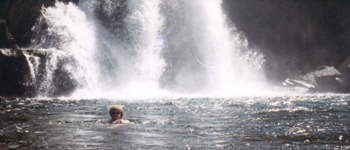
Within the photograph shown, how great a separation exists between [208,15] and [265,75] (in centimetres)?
769

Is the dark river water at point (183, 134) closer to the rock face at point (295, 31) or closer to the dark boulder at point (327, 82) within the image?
the dark boulder at point (327, 82)

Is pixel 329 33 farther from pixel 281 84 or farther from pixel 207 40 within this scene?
pixel 207 40

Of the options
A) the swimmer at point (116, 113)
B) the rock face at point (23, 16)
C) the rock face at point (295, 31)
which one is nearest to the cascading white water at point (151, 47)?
the rock face at point (23, 16)

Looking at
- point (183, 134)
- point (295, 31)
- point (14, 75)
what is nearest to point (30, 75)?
point (14, 75)

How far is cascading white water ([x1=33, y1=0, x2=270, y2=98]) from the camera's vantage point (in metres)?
25.5

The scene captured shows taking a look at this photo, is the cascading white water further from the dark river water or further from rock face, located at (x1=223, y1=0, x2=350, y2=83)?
the dark river water

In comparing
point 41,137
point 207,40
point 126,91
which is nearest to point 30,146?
point 41,137

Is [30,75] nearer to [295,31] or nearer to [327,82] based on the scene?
[327,82]

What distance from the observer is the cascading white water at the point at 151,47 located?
25.5m

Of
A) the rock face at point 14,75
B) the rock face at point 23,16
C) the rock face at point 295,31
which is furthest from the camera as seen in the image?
the rock face at point 295,31

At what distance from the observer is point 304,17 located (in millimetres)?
36656

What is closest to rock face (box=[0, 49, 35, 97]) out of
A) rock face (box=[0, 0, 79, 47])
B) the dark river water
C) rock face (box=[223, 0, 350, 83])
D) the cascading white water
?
the cascading white water

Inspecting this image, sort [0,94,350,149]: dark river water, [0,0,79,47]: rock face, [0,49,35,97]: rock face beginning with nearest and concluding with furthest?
[0,94,350,149]: dark river water
[0,49,35,97]: rock face
[0,0,79,47]: rock face

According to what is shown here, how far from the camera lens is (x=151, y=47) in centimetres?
2839
